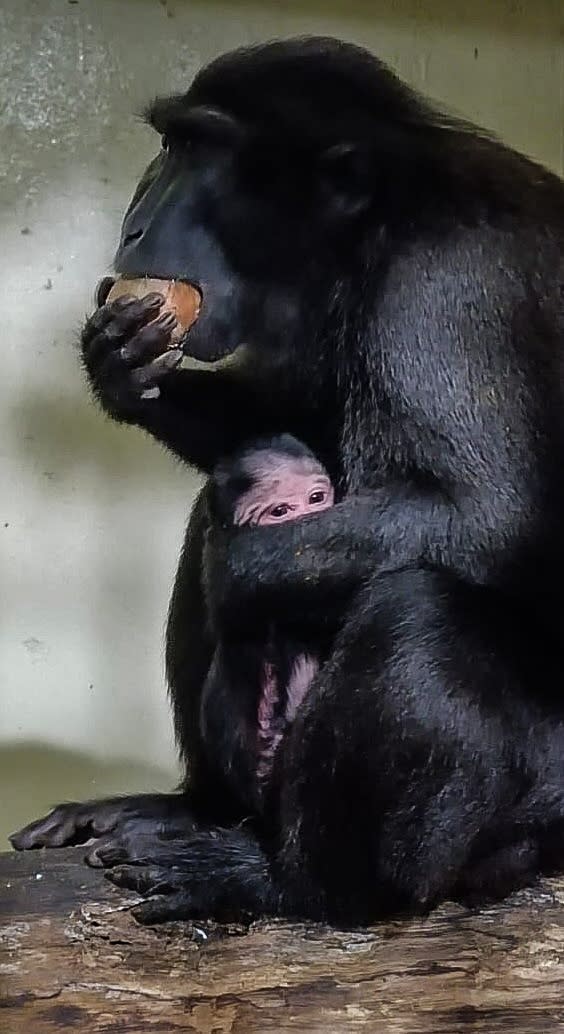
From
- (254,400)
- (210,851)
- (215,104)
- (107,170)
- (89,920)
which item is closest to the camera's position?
(89,920)

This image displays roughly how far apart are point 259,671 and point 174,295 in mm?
464

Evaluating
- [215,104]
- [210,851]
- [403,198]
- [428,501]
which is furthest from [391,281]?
[210,851]

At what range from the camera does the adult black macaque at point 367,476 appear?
1415 millimetres

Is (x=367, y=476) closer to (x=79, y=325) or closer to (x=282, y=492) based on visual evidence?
(x=282, y=492)

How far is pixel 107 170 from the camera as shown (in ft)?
7.70

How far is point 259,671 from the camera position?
1620 mm

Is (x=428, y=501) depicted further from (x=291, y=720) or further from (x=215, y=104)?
(x=215, y=104)

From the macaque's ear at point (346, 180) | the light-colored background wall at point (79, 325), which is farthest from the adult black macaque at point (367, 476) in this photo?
the light-colored background wall at point (79, 325)

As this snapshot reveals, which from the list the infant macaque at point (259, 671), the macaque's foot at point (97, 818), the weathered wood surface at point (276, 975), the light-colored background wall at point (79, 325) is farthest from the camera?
the light-colored background wall at point (79, 325)

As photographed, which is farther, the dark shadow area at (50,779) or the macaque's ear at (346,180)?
the dark shadow area at (50,779)

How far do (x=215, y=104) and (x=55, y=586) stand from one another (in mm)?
986

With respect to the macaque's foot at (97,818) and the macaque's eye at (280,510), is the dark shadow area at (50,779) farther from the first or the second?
the macaque's eye at (280,510)

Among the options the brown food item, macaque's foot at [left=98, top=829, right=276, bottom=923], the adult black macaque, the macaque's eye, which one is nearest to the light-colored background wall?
the adult black macaque

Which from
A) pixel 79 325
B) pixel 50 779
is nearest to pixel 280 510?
pixel 79 325
